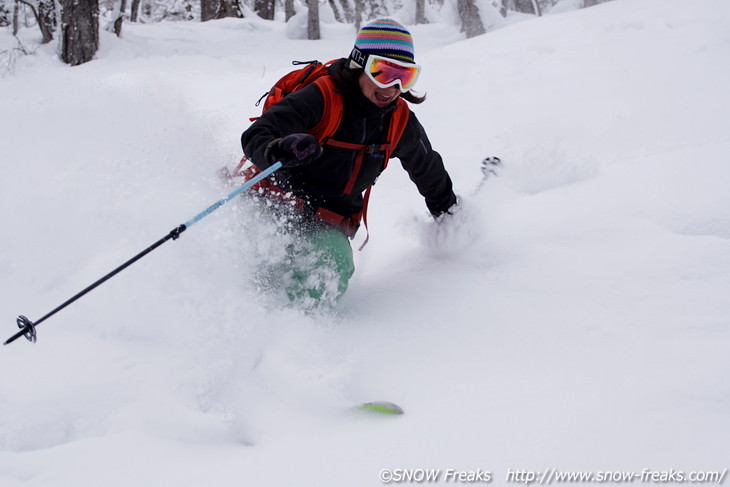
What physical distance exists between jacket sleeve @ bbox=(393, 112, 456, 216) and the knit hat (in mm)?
473

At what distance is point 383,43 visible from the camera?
2938 mm

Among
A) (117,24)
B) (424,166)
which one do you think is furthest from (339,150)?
(117,24)

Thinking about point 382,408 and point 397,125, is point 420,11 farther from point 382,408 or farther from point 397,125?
point 382,408

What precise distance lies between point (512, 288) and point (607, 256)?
545 millimetres

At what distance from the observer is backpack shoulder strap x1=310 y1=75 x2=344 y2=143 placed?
294 centimetres

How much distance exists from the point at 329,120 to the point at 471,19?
11.5 metres

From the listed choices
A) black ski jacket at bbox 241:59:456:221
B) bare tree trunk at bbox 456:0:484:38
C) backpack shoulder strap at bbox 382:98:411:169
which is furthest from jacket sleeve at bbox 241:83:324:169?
bare tree trunk at bbox 456:0:484:38

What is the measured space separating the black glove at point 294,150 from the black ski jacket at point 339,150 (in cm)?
5

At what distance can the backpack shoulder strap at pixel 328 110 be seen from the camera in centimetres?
294

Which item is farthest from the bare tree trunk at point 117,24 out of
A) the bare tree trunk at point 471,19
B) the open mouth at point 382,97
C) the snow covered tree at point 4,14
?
the open mouth at point 382,97

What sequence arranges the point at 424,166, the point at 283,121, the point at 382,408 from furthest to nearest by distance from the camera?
the point at 424,166, the point at 283,121, the point at 382,408

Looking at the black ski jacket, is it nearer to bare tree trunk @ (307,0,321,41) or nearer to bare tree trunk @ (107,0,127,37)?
bare tree trunk @ (107,0,127,37)

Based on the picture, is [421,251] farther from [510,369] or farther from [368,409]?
[368,409]

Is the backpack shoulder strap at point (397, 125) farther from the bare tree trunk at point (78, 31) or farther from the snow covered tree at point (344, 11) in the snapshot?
the snow covered tree at point (344, 11)
